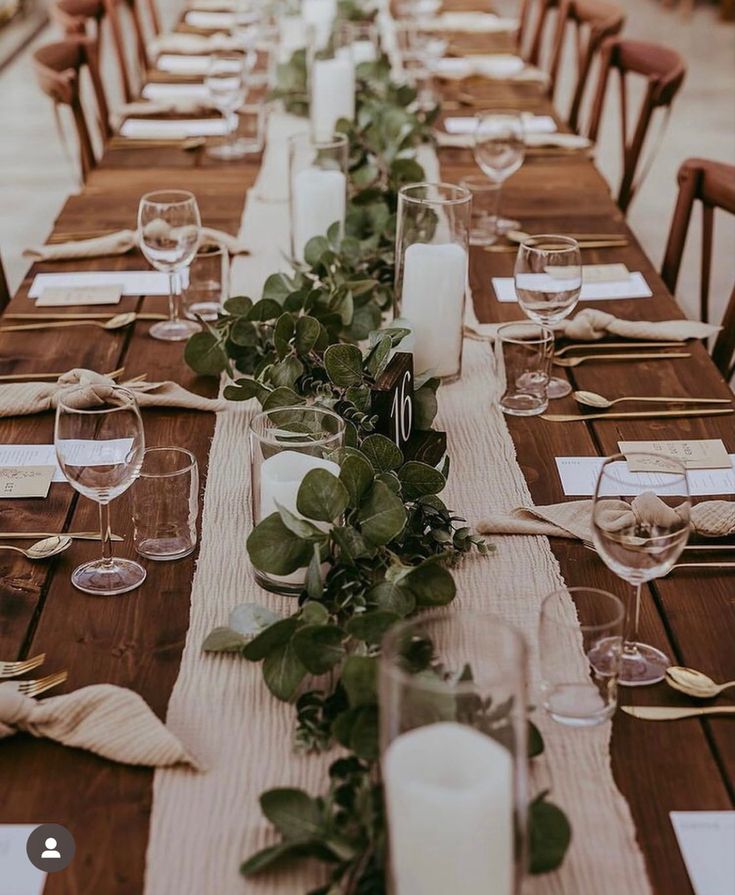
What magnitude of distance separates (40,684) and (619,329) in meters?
1.23

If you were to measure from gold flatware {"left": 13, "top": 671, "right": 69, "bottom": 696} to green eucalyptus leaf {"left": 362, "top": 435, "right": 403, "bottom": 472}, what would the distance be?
1.33 ft

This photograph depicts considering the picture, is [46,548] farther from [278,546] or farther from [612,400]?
[612,400]

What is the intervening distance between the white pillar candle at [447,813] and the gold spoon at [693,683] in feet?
1.53

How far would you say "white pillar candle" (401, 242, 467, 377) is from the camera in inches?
74.2

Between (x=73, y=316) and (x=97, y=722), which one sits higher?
(x=97, y=722)

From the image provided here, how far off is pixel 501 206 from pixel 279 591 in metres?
1.68

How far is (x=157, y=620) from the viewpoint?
4.55ft

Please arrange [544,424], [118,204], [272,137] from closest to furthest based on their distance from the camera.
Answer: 1. [544,424]
2. [118,204]
3. [272,137]

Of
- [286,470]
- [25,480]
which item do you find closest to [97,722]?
[286,470]

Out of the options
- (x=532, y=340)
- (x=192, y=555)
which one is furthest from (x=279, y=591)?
(x=532, y=340)

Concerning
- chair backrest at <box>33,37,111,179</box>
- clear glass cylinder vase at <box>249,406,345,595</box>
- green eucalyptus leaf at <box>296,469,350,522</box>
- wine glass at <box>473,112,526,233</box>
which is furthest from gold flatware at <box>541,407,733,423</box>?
chair backrest at <box>33,37,111,179</box>

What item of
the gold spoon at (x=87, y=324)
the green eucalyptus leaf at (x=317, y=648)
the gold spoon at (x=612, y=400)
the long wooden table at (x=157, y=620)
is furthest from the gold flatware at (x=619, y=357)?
the green eucalyptus leaf at (x=317, y=648)

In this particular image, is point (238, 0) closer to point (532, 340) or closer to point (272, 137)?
point (272, 137)

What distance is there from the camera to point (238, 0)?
487 centimetres
